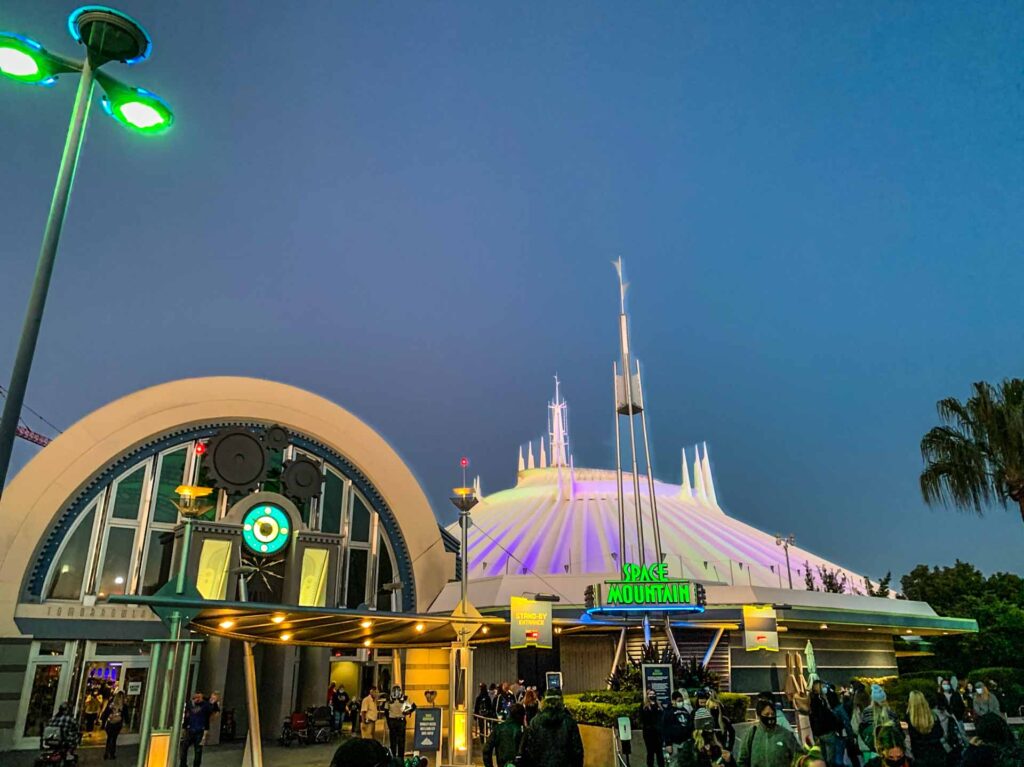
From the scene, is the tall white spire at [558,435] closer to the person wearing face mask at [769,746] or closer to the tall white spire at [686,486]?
the tall white spire at [686,486]

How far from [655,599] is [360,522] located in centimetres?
1070

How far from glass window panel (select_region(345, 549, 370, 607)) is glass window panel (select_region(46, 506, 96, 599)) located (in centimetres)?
814

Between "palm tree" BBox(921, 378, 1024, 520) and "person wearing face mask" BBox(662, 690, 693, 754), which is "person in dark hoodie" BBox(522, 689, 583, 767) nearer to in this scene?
"person wearing face mask" BBox(662, 690, 693, 754)

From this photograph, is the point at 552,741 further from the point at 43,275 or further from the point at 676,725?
the point at 43,275

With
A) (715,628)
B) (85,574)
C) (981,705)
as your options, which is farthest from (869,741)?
(85,574)

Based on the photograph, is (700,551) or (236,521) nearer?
(236,521)

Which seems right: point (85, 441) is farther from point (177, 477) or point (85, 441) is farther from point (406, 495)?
point (406, 495)

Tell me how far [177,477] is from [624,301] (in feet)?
59.4

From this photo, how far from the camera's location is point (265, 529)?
23812mm

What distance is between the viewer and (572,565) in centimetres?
3120

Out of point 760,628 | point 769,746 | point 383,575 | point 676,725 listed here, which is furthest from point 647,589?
point 769,746

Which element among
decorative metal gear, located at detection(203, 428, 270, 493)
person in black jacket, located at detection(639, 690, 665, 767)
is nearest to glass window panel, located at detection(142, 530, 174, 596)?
decorative metal gear, located at detection(203, 428, 270, 493)

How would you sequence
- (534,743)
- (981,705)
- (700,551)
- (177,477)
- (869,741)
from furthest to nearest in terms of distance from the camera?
(700,551)
(177,477)
(981,705)
(869,741)
(534,743)

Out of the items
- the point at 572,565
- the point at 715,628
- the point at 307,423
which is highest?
the point at 307,423
